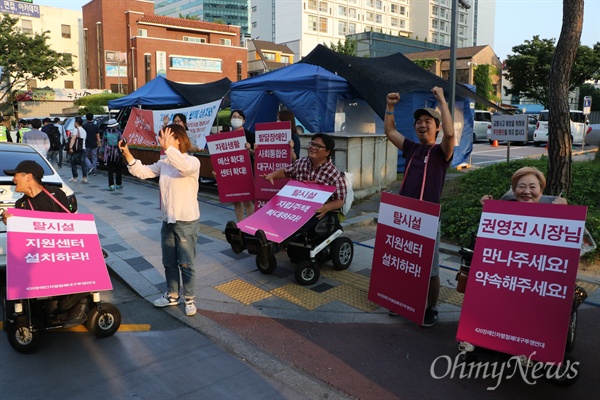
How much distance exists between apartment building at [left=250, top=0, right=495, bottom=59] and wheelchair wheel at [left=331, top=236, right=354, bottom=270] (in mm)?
90001

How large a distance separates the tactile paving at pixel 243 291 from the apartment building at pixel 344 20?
3561 inches

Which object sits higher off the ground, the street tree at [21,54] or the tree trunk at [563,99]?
the street tree at [21,54]

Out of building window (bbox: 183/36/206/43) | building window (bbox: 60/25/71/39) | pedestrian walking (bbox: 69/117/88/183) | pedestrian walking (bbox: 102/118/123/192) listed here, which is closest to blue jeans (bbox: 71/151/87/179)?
pedestrian walking (bbox: 69/117/88/183)

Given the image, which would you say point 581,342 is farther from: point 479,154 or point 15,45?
point 15,45

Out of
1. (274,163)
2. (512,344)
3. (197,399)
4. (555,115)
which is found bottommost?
(197,399)

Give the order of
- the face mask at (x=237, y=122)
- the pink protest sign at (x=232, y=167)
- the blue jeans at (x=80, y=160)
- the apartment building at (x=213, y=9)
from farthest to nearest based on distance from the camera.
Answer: the apartment building at (x=213, y=9)
the blue jeans at (x=80, y=160)
the face mask at (x=237, y=122)
the pink protest sign at (x=232, y=167)

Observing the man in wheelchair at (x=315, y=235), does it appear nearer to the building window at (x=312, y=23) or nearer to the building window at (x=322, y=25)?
the building window at (x=312, y=23)

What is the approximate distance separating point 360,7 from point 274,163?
337ft

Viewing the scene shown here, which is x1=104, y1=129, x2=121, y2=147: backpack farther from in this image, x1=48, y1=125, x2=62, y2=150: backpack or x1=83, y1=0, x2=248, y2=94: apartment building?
x1=83, y1=0, x2=248, y2=94: apartment building

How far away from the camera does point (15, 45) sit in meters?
38.3

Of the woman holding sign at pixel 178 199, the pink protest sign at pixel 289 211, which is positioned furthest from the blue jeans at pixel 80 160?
the woman holding sign at pixel 178 199

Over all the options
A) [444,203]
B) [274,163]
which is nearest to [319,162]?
[274,163]

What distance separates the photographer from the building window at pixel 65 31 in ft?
197

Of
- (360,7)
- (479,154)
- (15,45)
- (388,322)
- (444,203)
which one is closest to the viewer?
(388,322)
